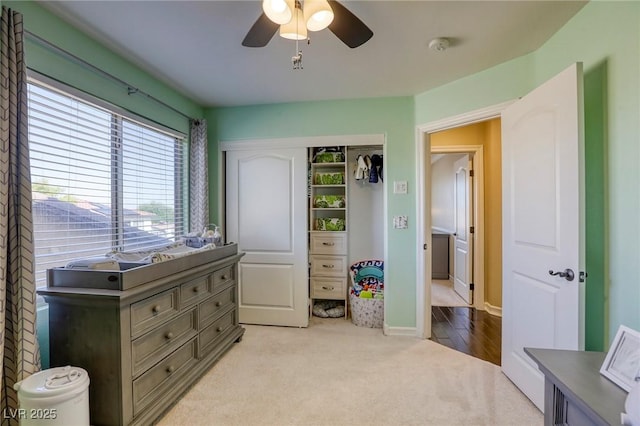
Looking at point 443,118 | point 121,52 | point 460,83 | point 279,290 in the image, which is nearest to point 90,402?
point 279,290

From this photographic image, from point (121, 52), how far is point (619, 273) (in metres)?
3.34

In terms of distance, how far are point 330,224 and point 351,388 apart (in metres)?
1.88

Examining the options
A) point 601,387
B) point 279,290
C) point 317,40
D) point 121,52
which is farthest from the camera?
point 279,290

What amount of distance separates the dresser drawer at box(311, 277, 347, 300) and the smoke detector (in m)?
2.52

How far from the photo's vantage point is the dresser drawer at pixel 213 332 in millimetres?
2291

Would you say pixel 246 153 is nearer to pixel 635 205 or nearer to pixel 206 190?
pixel 206 190

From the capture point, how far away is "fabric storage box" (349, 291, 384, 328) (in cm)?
323

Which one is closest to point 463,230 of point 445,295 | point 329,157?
point 445,295

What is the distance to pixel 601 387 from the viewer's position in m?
0.99

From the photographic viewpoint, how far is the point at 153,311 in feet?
5.82

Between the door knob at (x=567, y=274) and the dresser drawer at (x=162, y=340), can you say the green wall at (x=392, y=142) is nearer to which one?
the door knob at (x=567, y=274)

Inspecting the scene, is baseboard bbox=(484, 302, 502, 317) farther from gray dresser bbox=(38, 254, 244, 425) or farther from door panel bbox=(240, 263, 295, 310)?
gray dresser bbox=(38, 254, 244, 425)

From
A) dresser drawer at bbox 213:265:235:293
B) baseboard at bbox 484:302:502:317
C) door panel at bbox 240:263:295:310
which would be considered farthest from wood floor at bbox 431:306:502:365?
dresser drawer at bbox 213:265:235:293

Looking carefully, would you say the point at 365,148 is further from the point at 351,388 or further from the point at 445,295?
the point at 351,388
